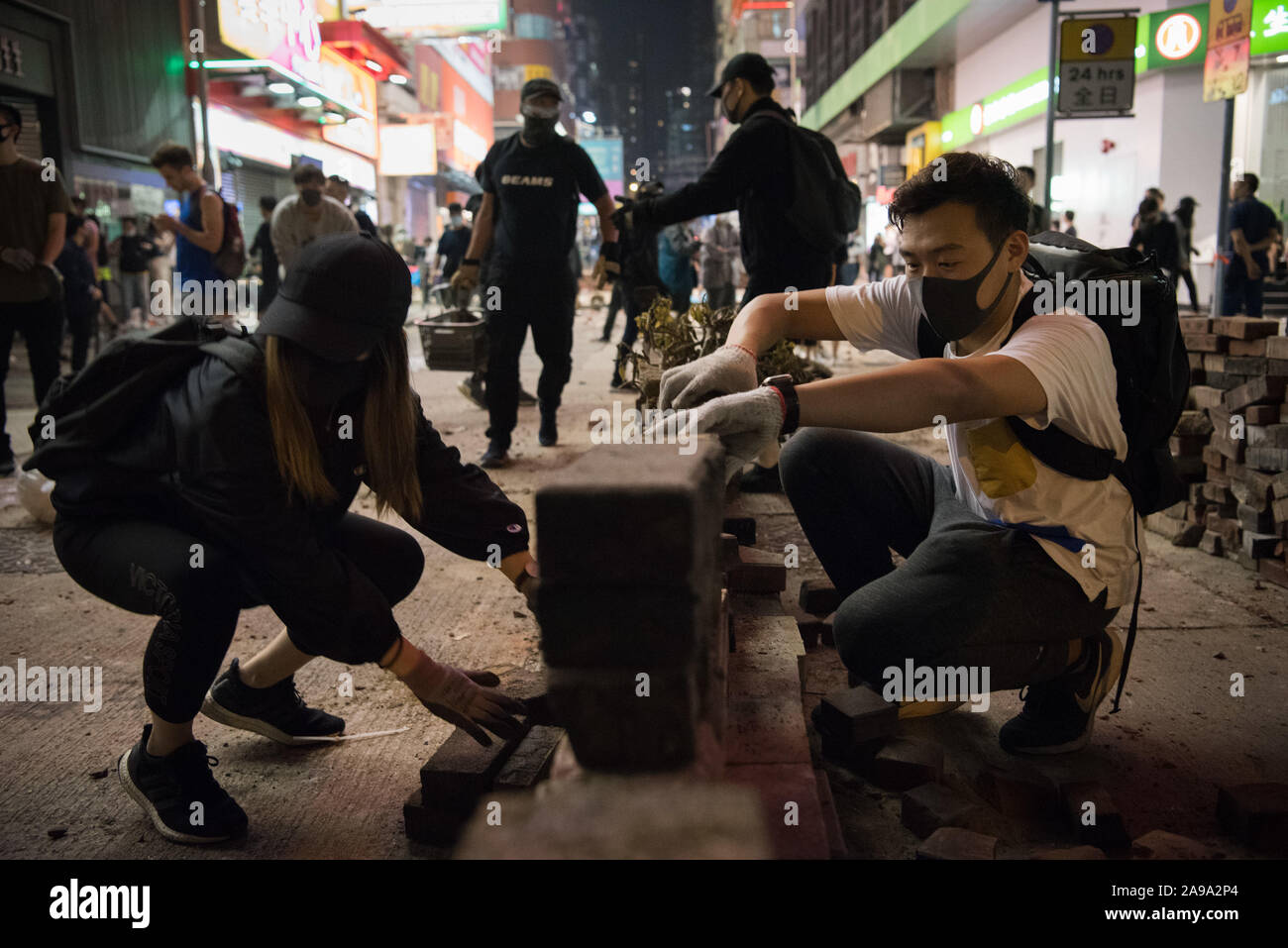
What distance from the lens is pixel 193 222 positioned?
6.92m

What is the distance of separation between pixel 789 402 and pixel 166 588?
136 cm

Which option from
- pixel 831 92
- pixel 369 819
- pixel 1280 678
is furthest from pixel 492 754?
pixel 831 92


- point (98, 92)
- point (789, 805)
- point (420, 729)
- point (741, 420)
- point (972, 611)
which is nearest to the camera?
point (789, 805)

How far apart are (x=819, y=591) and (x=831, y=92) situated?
39.8m

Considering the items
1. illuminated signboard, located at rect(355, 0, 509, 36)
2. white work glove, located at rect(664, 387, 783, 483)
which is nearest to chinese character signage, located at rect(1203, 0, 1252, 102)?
white work glove, located at rect(664, 387, 783, 483)

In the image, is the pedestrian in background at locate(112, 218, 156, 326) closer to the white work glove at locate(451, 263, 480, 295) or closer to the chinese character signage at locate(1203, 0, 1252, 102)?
the white work glove at locate(451, 263, 480, 295)

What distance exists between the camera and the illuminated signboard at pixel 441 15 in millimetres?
23125

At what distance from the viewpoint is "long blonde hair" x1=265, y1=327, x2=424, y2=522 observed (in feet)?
6.98

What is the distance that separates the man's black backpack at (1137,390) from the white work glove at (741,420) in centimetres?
74

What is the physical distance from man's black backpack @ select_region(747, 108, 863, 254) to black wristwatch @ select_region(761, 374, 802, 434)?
9.49 ft

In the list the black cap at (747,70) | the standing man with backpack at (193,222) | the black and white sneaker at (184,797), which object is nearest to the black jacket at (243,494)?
the black and white sneaker at (184,797)

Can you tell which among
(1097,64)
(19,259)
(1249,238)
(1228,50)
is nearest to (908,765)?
(19,259)

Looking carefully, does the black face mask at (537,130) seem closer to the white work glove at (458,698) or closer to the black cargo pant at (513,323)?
the black cargo pant at (513,323)

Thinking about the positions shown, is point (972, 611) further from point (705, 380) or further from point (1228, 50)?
point (1228, 50)
